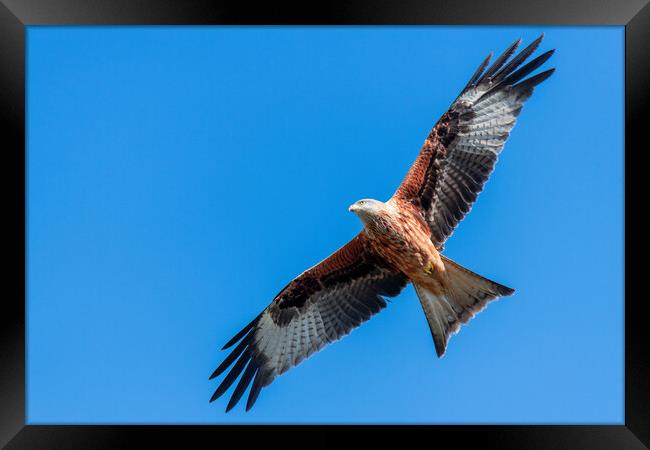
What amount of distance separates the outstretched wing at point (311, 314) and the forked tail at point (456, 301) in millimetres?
594

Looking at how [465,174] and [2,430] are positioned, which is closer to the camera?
[2,430]

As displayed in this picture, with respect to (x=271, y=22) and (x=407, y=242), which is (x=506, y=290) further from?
(x=271, y=22)

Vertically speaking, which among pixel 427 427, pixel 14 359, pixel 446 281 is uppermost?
pixel 446 281

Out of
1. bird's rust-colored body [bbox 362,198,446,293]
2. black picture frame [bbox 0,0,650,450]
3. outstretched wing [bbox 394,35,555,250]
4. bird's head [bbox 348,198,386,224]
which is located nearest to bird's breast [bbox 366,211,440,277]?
bird's rust-colored body [bbox 362,198,446,293]

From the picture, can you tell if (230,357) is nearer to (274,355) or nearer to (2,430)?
(274,355)

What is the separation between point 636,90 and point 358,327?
356 centimetres

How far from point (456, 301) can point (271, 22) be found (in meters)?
3.04

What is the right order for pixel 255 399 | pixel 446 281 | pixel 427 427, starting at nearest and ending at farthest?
pixel 427 427
pixel 446 281
pixel 255 399

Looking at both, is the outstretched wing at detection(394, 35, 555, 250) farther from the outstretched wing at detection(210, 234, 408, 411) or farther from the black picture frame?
the black picture frame

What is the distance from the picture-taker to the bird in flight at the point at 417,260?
20.9ft

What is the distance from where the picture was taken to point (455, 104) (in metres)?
6.71

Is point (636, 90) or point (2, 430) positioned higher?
point (636, 90)

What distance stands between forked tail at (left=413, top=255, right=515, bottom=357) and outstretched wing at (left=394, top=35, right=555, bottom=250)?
1.39ft

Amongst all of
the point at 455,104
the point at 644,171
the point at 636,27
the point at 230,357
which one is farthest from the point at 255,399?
the point at 636,27
